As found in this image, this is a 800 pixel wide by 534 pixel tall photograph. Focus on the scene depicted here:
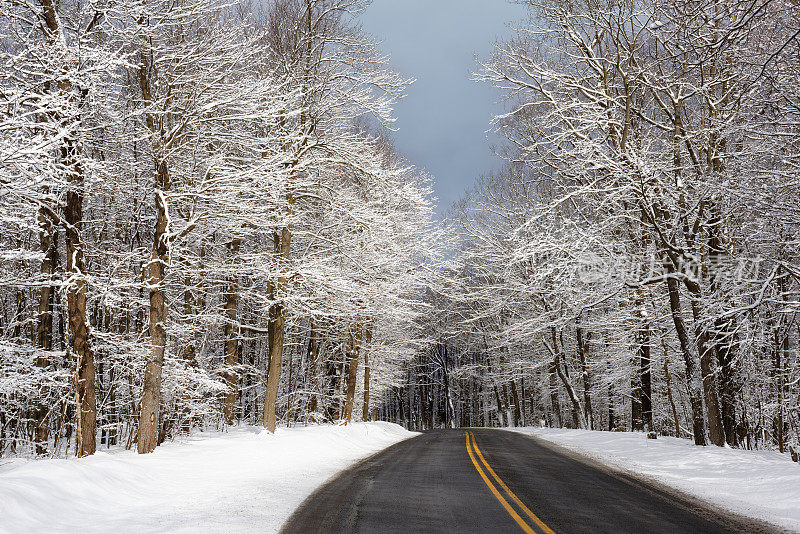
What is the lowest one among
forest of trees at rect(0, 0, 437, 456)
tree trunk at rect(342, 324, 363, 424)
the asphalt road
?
the asphalt road

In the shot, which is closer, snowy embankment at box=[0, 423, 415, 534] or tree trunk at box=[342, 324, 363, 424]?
snowy embankment at box=[0, 423, 415, 534]

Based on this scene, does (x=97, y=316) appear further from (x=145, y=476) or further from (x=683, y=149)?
(x=683, y=149)

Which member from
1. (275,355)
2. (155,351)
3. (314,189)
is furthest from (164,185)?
(275,355)

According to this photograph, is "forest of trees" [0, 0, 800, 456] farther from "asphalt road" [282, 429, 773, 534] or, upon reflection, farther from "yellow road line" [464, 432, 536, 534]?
"yellow road line" [464, 432, 536, 534]

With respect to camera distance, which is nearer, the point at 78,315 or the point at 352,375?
the point at 78,315

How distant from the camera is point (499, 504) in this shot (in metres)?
7.88

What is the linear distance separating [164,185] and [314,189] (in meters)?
5.20

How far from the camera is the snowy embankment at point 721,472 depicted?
25.5ft

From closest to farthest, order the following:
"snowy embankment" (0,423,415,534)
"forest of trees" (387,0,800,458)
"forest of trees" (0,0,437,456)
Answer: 1. "snowy embankment" (0,423,415,534)
2. "forest of trees" (387,0,800,458)
3. "forest of trees" (0,0,437,456)

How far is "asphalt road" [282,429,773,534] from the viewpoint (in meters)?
6.66

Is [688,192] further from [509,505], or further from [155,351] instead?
[155,351]

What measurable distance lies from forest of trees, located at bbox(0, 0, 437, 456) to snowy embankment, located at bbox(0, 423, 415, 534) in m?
1.61

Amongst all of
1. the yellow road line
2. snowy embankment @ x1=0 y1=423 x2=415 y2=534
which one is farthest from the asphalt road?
snowy embankment @ x1=0 y1=423 x2=415 y2=534

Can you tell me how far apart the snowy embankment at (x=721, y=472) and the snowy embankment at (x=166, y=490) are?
6.41 meters
